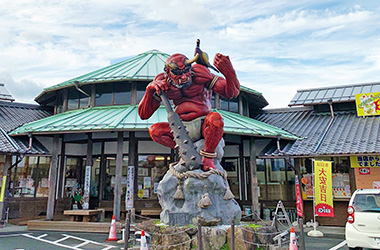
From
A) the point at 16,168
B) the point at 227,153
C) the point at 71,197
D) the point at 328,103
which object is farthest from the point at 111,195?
the point at 328,103

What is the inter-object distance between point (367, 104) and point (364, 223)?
9.74m

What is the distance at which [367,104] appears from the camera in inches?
552

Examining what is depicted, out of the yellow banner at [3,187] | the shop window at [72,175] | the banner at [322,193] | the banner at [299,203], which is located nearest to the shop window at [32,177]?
the shop window at [72,175]

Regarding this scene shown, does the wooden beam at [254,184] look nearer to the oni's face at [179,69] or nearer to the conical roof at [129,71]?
the conical roof at [129,71]

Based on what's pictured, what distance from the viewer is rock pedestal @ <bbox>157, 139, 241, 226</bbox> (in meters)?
5.99

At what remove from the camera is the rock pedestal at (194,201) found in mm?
5988

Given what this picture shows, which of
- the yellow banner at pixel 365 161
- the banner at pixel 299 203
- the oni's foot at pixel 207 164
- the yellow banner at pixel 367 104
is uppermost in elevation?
the yellow banner at pixel 367 104

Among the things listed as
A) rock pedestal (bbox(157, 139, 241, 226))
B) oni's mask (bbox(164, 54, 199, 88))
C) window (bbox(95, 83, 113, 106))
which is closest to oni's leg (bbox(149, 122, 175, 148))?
rock pedestal (bbox(157, 139, 241, 226))

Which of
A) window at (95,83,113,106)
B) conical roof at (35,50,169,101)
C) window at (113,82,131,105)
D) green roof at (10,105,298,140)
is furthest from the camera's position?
window at (95,83,113,106)

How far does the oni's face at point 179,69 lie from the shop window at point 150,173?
279 inches

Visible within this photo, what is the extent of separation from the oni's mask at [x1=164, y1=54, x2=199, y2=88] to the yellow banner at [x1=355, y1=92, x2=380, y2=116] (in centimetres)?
1120

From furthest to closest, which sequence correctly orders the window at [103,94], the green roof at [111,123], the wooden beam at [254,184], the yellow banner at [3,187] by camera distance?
1. the window at [103,94]
2. the wooden beam at [254,184]
3. the yellow banner at [3,187]
4. the green roof at [111,123]

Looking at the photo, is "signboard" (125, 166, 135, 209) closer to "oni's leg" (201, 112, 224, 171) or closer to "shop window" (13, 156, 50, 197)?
"shop window" (13, 156, 50, 197)

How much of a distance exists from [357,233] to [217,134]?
3689 millimetres
